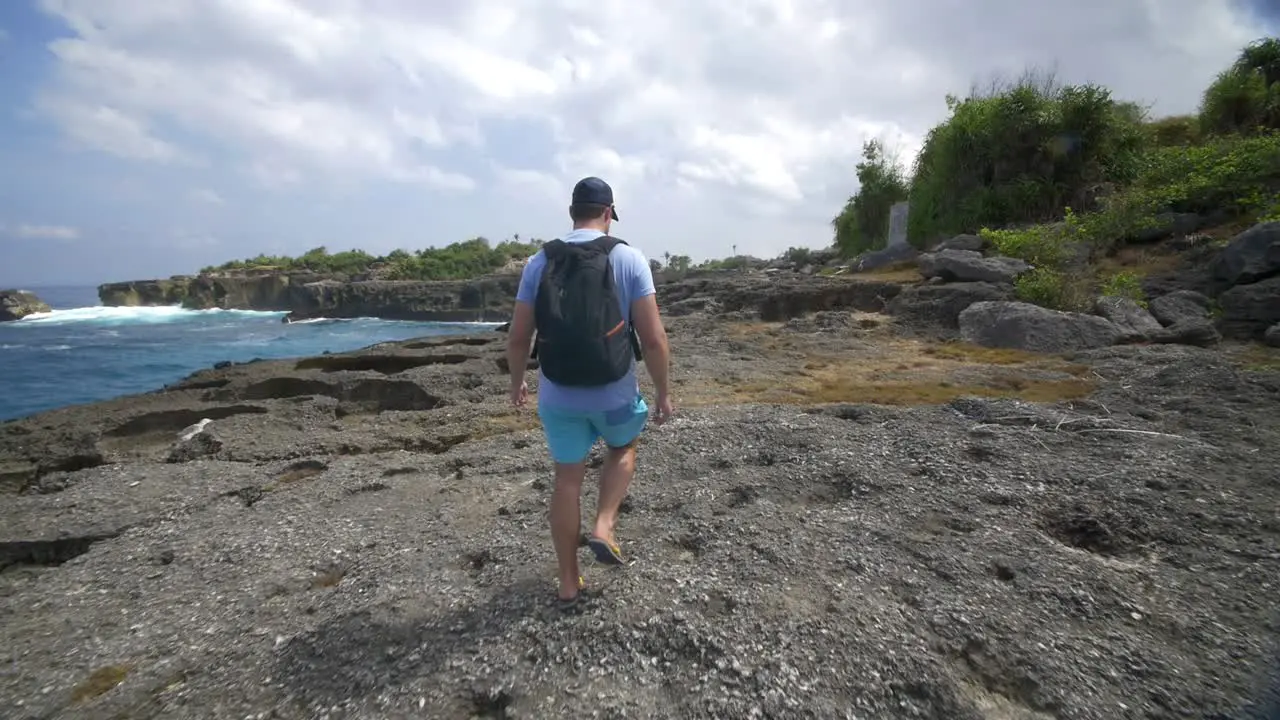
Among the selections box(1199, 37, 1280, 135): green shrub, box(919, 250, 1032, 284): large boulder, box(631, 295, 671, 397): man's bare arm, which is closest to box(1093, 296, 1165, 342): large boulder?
box(919, 250, 1032, 284): large boulder

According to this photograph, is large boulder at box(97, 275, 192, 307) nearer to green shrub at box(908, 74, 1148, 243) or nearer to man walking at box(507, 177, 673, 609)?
green shrub at box(908, 74, 1148, 243)

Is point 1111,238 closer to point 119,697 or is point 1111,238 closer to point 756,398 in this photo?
point 756,398

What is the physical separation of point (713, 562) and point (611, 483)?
703 mm

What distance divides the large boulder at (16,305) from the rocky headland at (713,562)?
68.1 metres

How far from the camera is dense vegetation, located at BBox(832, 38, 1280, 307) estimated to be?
486 inches

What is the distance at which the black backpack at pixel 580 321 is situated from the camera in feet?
8.31

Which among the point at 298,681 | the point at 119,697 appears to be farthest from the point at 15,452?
the point at 298,681

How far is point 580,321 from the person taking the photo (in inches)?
99.7

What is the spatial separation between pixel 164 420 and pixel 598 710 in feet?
24.4

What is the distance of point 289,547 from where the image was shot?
382 cm

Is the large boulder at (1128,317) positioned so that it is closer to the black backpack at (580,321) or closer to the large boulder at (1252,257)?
the large boulder at (1252,257)

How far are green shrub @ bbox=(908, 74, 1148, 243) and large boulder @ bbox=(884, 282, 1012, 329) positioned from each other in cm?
720

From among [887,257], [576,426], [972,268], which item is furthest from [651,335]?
[887,257]

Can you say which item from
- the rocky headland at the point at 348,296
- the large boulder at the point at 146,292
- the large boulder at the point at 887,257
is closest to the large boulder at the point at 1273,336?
the large boulder at the point at 887,257
